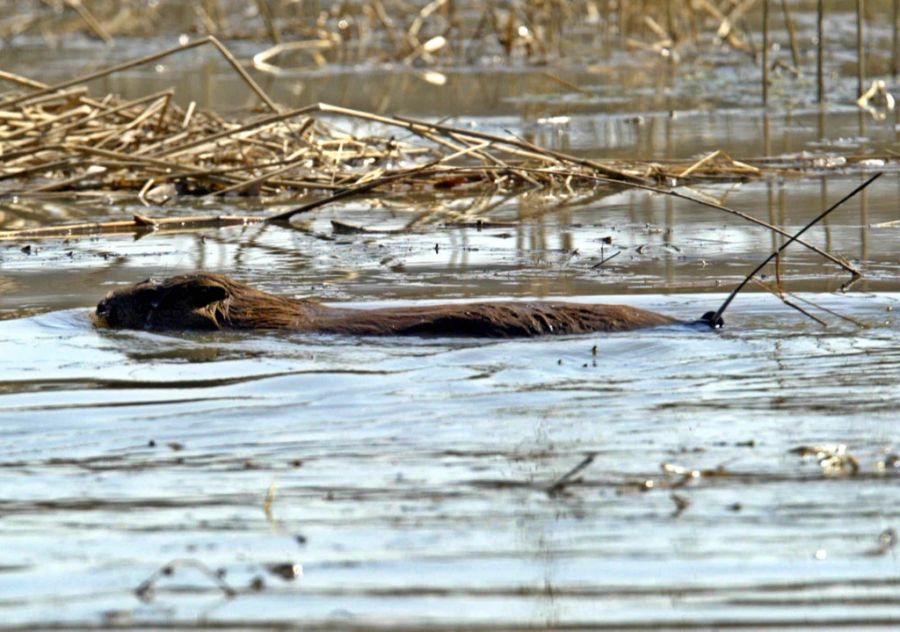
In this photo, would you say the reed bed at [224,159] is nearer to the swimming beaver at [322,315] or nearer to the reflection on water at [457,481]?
the swimming beaver at [322,315]

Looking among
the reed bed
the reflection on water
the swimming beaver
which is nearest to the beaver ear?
the swimming beaver

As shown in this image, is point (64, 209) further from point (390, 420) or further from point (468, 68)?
point (468, 68)

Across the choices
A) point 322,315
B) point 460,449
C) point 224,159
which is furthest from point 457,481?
point 224,159

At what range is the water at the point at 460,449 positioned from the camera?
2.88 metres

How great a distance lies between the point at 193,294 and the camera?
5.75 m

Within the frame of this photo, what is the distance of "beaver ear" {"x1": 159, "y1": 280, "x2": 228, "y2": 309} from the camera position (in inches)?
225

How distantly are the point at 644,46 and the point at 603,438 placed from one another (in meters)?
11.9

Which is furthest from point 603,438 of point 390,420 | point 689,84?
point 689,84

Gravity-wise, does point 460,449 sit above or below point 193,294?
below

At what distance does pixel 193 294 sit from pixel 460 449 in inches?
87.2

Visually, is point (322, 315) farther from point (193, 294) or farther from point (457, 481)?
point (457, 481)

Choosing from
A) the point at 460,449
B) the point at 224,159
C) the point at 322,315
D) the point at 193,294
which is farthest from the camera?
the point at 224,159

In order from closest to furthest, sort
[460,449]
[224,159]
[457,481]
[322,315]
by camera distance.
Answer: [457,481]
[460,449]
[322,315]
[224,159]

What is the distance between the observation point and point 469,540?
10.3 ft
